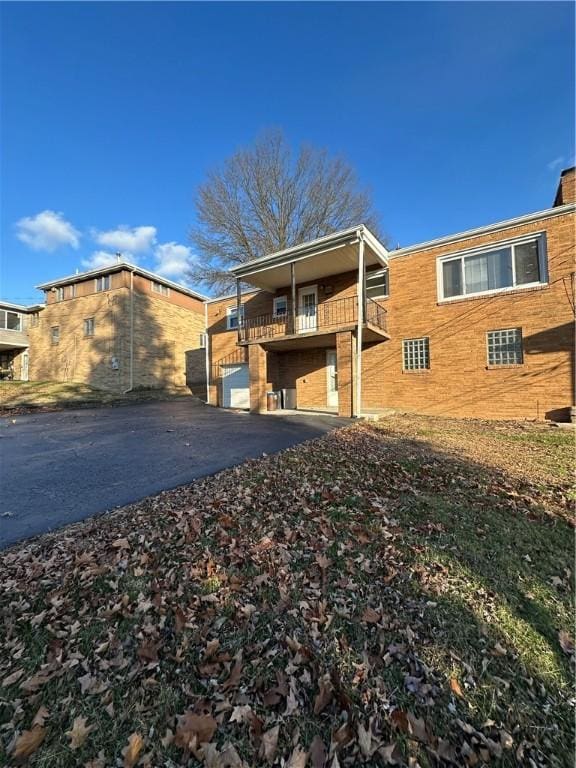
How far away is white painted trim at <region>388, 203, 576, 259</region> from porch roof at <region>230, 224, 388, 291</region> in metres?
0.96

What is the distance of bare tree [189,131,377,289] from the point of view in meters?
23.1

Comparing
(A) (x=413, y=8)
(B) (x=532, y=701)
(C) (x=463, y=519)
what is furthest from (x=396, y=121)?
(B) (x=532, y=701)

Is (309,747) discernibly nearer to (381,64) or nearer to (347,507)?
(347,507)

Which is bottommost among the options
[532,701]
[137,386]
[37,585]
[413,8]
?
[532,701]

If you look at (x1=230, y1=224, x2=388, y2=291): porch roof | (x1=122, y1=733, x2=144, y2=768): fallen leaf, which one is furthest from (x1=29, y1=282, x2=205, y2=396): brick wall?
(x1=122, y1=733, x2=144, y2=768): fallen leaf

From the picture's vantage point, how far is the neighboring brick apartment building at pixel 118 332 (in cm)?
2125

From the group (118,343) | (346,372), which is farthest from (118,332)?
(346,372)

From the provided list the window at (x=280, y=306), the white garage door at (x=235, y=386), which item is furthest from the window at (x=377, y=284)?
the white garage door at (x=235, y=386)

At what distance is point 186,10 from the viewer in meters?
8.63

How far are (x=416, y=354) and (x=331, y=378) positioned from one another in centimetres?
403

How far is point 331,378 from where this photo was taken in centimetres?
1591

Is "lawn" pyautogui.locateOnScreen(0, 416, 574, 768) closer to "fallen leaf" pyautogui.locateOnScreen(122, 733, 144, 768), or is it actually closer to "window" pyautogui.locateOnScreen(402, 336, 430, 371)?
"fallen leaf" pyautogui.locateOnScreen(122, 733, 144, 768)

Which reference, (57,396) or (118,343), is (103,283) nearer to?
(118,343)

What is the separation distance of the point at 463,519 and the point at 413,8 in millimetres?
12203
